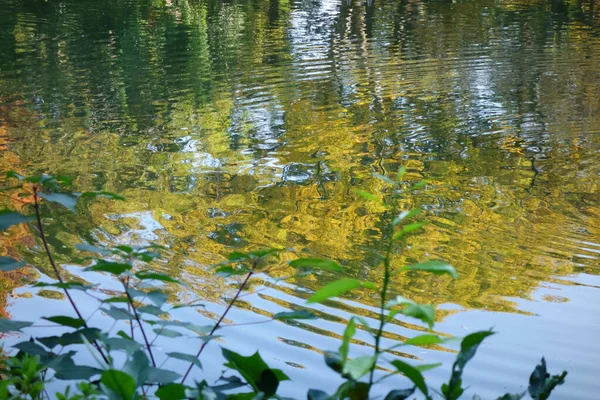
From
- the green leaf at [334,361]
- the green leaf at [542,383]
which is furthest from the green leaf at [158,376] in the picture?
the green leaf at [542,383]

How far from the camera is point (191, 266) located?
157 inches

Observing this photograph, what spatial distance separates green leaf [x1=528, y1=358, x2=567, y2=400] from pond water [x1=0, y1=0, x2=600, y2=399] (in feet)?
3.82

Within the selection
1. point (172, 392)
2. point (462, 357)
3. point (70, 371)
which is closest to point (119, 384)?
point (172, 392)

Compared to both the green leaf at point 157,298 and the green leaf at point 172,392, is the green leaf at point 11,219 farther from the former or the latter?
the green leaf at point 172,392

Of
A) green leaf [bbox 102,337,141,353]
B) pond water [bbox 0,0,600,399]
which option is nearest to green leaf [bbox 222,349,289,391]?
green leaf [bbox 102,337,141,353]

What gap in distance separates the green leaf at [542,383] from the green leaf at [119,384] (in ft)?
3.12

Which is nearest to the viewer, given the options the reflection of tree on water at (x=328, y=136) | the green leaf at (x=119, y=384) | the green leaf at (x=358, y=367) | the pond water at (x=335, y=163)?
the green leaf at (x=358, y=367)

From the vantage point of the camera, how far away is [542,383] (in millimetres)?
1734

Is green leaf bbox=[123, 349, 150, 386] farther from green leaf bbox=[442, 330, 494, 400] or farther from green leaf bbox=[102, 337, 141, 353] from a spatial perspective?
green leaf bbox=[442, 330, 494, 400]

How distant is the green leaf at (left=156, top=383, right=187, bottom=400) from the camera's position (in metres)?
1.57

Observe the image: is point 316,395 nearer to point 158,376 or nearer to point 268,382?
point 268,382

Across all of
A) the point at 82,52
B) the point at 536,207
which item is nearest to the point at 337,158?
the point at 536,207

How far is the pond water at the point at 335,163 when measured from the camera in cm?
349

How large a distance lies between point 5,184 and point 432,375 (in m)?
3.77
